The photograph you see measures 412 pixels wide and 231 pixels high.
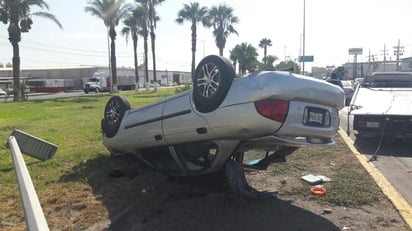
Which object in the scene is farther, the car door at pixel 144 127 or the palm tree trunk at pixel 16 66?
the palm tree trunk at pixel 16 66

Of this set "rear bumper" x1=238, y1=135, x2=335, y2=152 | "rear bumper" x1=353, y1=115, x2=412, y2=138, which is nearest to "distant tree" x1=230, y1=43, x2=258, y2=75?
"rear bumper" x1=353, y1=115, x2=412, y2=138

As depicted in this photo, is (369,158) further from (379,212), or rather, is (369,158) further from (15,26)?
(15,26)

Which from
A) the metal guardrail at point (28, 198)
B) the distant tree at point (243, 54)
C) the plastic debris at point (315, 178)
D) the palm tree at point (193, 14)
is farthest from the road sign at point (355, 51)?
the metal guardrail at point (28, 198)

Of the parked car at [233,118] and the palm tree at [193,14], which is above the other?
the palm tree at [193,14]

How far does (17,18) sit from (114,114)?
27.8 m

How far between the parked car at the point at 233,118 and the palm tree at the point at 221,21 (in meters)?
51.5

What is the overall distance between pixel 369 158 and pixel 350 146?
4.70 feet

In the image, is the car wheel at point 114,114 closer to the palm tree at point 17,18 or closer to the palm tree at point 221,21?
the palm tree at point 17,18

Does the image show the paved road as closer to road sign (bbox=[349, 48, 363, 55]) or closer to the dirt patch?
the dirt patch

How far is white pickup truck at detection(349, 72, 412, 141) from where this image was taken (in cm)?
951

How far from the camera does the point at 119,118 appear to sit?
6.80 meters

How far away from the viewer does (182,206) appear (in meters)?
5.25

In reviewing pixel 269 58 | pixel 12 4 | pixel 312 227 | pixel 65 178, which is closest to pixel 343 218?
pixel 312 227

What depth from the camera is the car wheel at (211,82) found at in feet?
15.8
